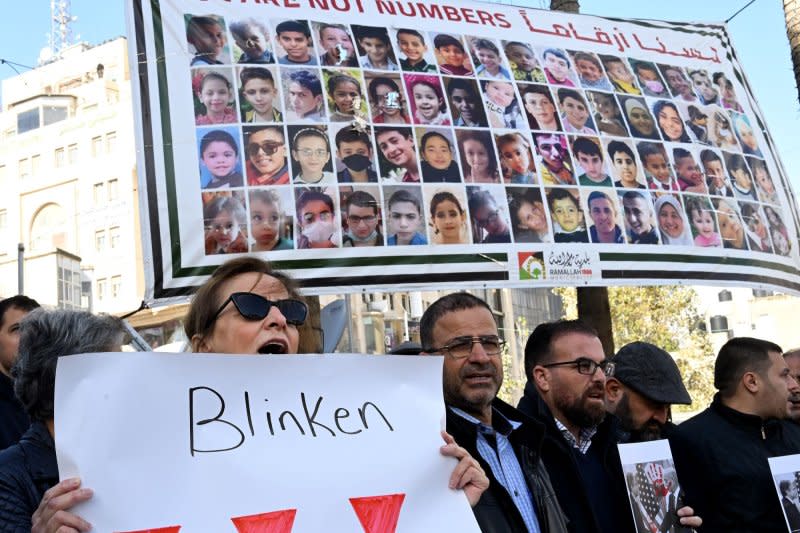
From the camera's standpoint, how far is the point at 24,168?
193 ft

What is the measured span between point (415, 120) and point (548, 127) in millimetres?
735

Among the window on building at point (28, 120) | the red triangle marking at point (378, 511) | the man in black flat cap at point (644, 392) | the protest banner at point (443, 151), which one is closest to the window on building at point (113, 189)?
the window on building at point (28, 120)

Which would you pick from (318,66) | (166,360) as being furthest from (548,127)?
(166,360)

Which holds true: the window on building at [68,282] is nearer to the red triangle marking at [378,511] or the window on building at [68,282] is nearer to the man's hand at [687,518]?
the man's hand at [687,518]

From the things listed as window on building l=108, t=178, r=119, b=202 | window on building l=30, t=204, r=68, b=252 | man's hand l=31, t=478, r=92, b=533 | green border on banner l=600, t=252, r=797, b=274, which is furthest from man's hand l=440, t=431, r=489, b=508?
window on building l=30, t=204, r=68, b=252

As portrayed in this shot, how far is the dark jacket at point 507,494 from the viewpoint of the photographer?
2590mm

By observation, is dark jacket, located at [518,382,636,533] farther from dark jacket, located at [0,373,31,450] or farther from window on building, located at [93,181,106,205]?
window on building, located at [93,181,106,205]

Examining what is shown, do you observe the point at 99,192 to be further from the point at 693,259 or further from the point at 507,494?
the point at 507,494

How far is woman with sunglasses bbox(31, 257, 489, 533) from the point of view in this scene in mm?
2109

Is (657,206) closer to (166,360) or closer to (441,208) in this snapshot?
(441,208)

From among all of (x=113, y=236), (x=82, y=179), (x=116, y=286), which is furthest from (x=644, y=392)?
(x=82, y=179)

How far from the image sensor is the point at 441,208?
410 cm

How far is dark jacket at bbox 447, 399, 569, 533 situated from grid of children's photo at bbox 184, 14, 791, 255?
1297mm

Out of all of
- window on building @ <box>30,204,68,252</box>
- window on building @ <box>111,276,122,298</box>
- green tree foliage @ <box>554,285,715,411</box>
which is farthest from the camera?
window on building @ <box>30,204,68,252</box>
